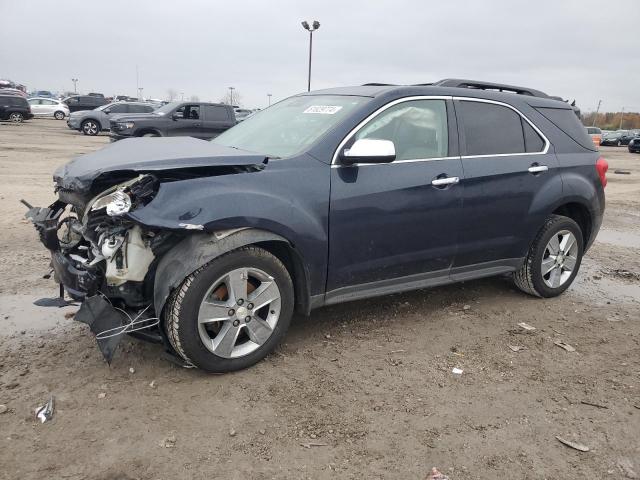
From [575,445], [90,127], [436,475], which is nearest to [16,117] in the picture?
[90,127]

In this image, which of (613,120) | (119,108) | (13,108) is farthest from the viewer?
(613,120)

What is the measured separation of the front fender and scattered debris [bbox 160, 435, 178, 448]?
71 cm

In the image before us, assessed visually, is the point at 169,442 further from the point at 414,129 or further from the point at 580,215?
the point at 580,215

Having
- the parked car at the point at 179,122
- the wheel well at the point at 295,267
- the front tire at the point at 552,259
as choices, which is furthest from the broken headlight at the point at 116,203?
the parked car at the point at 179,122

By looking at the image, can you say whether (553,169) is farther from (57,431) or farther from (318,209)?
(57,431)

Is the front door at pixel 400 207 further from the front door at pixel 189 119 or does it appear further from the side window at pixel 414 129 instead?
the front door at pixel 189 119

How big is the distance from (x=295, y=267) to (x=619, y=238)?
6400 millimetres

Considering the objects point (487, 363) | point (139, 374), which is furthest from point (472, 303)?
point (139, 374)

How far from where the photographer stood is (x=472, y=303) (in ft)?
15.8

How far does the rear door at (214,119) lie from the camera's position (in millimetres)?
17016

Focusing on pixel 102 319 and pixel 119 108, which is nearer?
pixel 102 319

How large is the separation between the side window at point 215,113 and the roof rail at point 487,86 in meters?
13.3

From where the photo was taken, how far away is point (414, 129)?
401 centimetres

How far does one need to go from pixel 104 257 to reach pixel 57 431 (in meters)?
0.97
